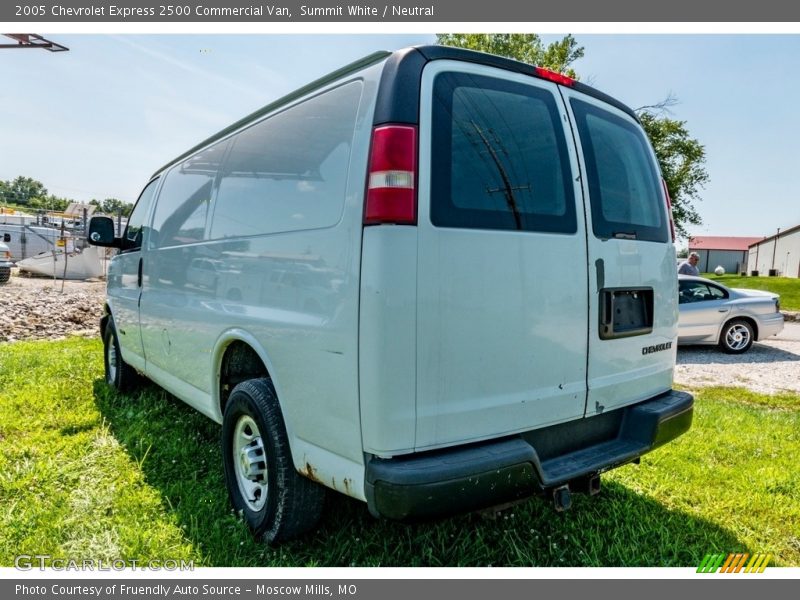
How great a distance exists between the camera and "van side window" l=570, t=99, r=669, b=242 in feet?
8.33

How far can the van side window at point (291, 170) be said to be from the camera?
2209 mm

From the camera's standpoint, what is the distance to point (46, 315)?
11234 millimetres

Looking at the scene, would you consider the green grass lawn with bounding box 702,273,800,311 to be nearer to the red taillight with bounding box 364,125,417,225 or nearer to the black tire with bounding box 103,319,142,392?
the black tire with bounding box 103,319,142,392

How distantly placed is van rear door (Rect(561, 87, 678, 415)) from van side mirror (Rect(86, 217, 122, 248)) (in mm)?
4046

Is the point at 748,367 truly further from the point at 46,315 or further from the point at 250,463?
the point at 46,315

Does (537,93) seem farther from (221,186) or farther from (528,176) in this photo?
(221,186)

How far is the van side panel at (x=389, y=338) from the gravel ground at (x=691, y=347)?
251 inches

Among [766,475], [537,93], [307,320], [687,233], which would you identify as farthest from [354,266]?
[687,233]

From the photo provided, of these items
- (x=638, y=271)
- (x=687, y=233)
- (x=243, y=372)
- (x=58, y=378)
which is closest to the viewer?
(x=638, y=271)

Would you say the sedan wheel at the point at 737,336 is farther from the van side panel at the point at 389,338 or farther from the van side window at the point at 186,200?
the van side panel at the point at 389,338

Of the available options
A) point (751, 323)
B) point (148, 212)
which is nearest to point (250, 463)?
point (148, 212)

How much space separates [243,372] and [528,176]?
190 centimetres

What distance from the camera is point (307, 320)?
7.25ft

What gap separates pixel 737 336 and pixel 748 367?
126 cm
